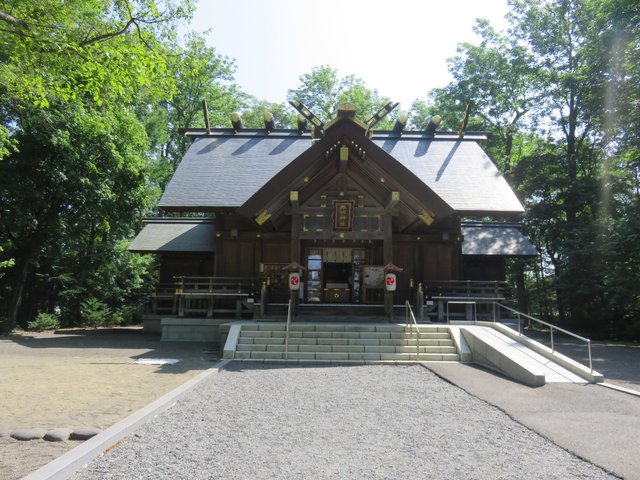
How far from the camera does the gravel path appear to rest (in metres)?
3.68

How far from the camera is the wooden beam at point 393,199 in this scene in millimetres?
11859

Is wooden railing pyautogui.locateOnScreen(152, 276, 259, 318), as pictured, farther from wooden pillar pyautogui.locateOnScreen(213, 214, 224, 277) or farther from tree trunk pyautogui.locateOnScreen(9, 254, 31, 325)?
tree trunk pyautogui.locateOnScreen(9, 254, 31, 325)

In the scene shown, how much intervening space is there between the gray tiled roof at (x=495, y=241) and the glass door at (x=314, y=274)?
5695 mm

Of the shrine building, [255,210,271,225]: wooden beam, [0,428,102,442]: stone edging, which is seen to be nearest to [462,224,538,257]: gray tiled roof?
the shrine building

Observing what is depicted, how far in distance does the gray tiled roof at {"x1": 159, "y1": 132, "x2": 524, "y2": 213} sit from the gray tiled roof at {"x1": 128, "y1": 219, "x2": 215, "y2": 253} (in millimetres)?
2399

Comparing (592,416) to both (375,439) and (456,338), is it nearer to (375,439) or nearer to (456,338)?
(375,439)

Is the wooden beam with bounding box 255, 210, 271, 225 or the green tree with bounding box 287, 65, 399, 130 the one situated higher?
the green tree with bounding box 287, 65, 399, 130

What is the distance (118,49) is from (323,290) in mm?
9643

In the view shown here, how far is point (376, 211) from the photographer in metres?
12.6

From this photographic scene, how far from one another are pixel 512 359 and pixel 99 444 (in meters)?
6.92

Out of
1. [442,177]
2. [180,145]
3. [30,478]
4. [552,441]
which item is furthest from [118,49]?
[180,145]

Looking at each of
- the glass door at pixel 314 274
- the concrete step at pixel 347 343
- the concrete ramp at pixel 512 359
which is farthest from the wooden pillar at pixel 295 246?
the concrete ramp at pixel 512 359

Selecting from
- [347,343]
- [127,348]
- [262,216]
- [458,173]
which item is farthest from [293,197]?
[458,173]

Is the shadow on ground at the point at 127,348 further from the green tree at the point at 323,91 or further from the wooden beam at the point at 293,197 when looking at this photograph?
the green tree at the point at 323,91
